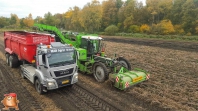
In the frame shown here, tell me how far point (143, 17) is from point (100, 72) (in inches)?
1651

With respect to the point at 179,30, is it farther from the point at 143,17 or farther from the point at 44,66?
the point at 44,66

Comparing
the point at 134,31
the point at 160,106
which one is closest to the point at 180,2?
the point at 134,31

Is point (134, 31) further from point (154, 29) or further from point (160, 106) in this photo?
point (160, 106)

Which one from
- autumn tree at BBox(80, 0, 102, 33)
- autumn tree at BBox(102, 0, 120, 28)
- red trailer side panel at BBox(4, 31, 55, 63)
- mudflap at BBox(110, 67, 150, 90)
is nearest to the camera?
mudflap at BBox(110, 67, 150, 90)

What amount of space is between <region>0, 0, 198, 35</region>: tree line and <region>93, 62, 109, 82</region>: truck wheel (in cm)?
3045

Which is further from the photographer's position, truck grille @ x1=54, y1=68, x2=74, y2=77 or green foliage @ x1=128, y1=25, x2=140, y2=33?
green foliage @ x1=128, y1=25, x2=140, y2=33

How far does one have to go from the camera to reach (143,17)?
46938 millimetres

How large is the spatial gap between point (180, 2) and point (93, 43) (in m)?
37.7

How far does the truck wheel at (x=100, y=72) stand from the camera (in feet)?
29.1

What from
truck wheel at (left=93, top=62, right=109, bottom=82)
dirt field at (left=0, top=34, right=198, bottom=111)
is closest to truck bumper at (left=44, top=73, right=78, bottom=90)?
dirt field at (left=0, top=34, right=198, bottom=111)

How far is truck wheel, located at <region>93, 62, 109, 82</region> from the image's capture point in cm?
888

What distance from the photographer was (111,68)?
9.40 m

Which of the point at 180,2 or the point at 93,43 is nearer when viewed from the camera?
the point at 93,43

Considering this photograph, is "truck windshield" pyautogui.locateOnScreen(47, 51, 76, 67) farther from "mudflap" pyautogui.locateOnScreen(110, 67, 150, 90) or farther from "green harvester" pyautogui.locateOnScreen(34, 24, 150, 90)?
"mudflap" pyautogui.locateOnScreen(110, 67, 150, 90)
